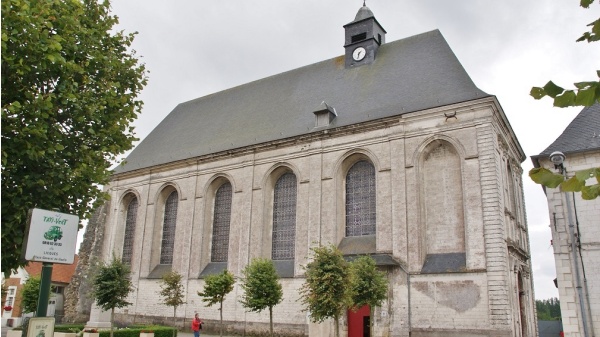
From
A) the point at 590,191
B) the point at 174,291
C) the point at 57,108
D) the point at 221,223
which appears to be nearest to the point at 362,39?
the point at 221,223

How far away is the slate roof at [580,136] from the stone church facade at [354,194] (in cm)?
210

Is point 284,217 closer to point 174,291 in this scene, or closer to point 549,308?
point 174,291

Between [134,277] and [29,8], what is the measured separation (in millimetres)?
21059

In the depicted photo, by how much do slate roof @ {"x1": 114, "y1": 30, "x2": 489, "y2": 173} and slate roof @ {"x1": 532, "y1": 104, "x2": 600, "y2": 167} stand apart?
3.15m

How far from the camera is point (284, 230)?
22.9 m

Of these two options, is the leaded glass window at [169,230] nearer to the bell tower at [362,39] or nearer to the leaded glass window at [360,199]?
the leaded glass window at [360,199]

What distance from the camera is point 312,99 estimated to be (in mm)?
25141

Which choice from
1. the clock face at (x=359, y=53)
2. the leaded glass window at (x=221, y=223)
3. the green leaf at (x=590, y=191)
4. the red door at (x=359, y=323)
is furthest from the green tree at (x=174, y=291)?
the green leaf at (x=590, y=191)

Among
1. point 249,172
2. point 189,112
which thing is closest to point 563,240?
point 249,172

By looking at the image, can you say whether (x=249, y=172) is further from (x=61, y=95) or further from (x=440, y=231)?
(x=61, y=95)

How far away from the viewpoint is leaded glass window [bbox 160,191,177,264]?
1046 inches

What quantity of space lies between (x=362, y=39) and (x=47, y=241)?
21724 mm

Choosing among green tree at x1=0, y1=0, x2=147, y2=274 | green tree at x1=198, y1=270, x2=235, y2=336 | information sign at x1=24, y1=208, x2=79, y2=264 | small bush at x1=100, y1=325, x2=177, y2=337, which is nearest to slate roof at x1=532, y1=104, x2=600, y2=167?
green tree at x1=198, y1=270, x2=235, y2=336

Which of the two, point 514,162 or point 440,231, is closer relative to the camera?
point 440,231
